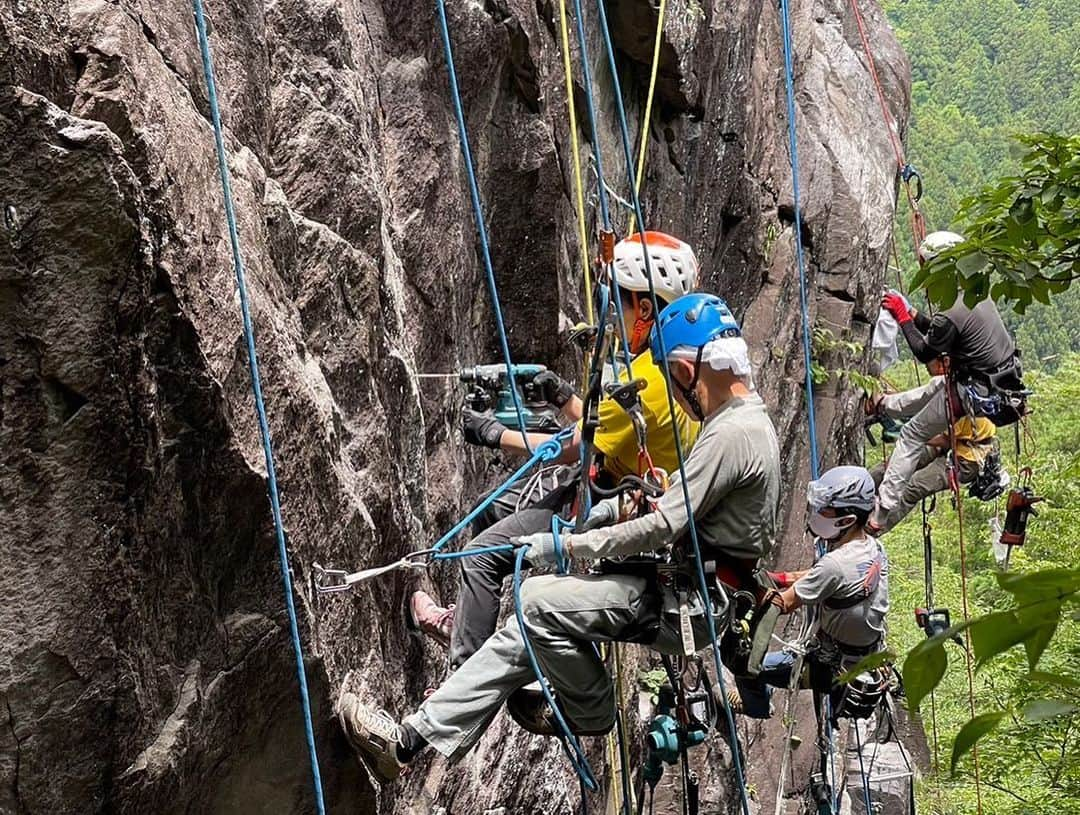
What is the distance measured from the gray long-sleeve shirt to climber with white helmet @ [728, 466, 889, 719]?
134 centimetres

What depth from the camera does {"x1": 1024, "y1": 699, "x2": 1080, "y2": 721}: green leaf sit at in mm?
1469

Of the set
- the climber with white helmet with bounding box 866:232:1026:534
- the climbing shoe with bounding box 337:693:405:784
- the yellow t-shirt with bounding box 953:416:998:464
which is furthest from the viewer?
the yellow t-shirt with bounding box 953:416:998:464

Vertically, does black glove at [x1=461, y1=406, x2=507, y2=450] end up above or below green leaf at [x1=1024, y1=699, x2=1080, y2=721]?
below

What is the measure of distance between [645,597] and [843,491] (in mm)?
1791

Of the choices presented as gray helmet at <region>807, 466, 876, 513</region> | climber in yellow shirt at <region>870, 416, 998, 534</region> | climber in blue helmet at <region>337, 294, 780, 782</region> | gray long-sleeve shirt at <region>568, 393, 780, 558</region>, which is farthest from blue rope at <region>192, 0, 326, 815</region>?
climber in yellow shirt at <region>870, 416, 998, 534</region>

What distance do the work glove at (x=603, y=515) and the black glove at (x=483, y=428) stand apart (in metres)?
0.63

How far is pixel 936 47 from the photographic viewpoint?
107 m

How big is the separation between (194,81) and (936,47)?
113 m

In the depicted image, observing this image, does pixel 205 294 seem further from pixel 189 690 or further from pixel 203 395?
pixel 189 690

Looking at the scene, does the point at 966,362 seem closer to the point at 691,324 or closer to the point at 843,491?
the point at 843,491

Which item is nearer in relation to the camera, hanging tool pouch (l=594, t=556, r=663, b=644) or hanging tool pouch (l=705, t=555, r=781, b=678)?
hanging tool pouch (l=594, t=556, r=663, b=644)

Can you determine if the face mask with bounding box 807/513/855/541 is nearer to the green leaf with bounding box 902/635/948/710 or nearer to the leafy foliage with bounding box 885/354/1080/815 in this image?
the leafy foliage with bounding box 885/354/1080/815

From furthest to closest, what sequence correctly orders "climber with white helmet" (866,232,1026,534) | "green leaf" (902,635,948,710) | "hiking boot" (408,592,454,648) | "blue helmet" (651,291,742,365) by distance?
"climber with white helmet" (866,232,1026,534)
"hiking boot" (408,592,454,648)
"blue helmet" (651,291,742,365)
"green leaf" (902,635,948,710)

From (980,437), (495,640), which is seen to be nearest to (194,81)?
(495,640)
